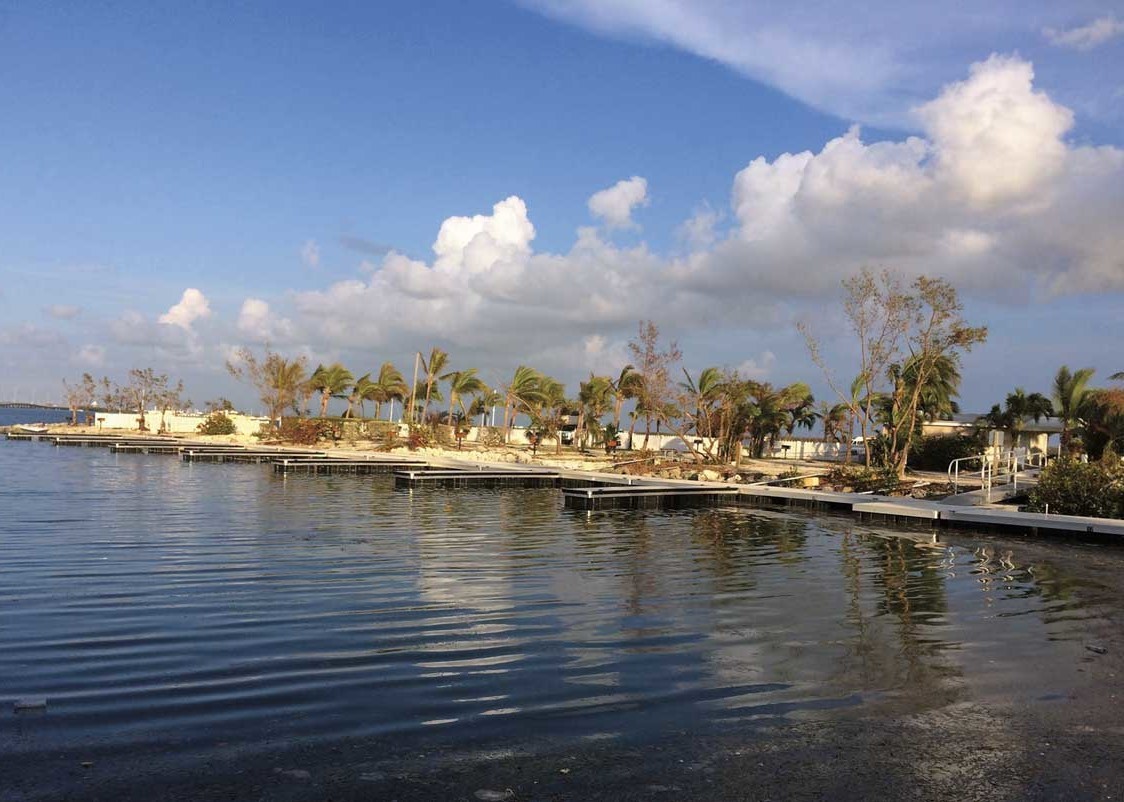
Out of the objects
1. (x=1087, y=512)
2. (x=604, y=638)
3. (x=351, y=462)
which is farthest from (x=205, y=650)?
(x=351, y=462)

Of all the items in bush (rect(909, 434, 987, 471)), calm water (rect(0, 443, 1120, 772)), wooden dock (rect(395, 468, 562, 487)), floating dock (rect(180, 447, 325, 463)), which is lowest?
calm water (rect(0, 443, 1120, 772))

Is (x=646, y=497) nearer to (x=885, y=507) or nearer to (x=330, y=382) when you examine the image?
(x=885, y=507)

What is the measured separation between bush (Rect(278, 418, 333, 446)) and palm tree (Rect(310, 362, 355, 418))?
6911 mm

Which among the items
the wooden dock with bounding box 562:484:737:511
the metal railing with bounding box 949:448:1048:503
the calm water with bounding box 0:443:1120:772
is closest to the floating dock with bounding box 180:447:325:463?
the wooden dock with bounding box 562:484:737:511

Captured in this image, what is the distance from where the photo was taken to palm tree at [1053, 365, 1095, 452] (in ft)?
120

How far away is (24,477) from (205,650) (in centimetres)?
2189

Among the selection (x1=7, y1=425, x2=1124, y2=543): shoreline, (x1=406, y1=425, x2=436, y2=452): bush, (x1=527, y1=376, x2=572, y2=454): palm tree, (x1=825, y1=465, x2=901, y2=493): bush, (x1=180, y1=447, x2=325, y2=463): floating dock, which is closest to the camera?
(x1=7, y1=425, x2=1124, y2=543): shoreline

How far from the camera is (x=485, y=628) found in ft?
26.8

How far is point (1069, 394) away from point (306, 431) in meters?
36.9

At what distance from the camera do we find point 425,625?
8164 mm

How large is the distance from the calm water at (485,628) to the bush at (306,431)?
30933mm

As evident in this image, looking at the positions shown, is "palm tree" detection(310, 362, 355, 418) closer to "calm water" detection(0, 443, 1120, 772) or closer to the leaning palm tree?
the leaning palm tree

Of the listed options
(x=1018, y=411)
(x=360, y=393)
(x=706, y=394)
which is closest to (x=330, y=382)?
(x=360, y=393)

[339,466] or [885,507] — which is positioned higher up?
[339,466]
